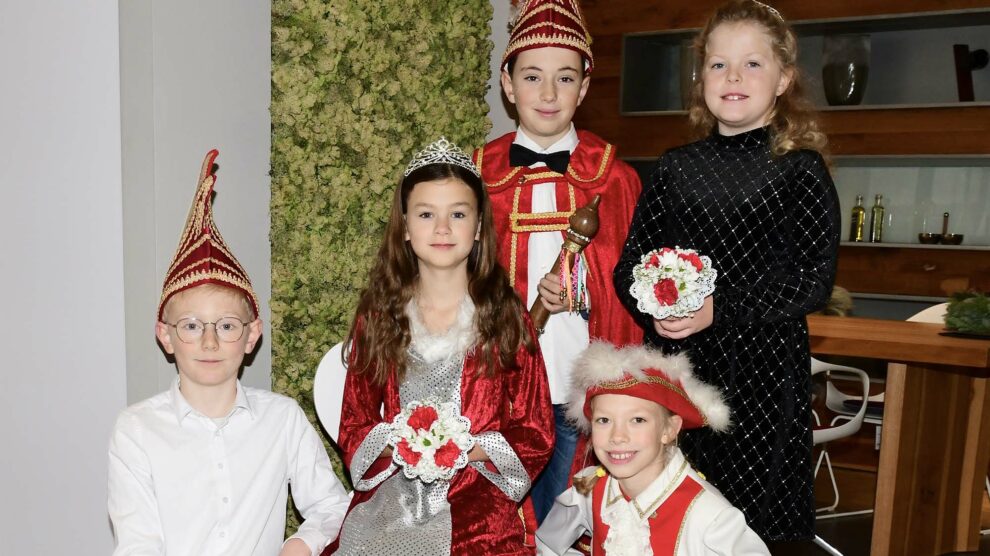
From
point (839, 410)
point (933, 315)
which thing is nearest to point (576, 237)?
point (839, 410)

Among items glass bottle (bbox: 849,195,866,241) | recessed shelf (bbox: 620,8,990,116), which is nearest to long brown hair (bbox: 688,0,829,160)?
recessed shelf (bbox: 620,8,990,116)

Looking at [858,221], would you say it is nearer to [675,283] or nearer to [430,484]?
[675,283]

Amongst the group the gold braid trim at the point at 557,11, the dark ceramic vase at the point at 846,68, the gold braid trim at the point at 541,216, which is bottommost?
the gold braid trim at the point at 541,216

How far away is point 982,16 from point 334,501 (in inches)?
202

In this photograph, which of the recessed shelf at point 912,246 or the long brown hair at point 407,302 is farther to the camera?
the recessed shelf at point 912,246

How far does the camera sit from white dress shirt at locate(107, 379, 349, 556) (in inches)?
85.5

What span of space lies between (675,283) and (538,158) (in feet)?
2.32

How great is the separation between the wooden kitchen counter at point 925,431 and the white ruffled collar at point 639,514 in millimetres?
2070

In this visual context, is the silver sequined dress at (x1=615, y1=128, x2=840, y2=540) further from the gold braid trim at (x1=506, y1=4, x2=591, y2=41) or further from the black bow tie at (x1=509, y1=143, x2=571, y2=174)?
the gold braid trim at (x1=506, y1=4, x2=591, y2=41)

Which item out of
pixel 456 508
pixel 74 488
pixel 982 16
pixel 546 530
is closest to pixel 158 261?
pixel 74 488

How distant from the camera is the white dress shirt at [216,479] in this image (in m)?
2.17

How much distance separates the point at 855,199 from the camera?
6121 mm

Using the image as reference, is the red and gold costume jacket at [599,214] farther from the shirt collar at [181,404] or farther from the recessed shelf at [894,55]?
the recessed shelf at [894,55]

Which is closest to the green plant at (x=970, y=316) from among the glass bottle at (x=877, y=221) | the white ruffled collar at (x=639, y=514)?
the glass bottle at (x=877, y=221)
